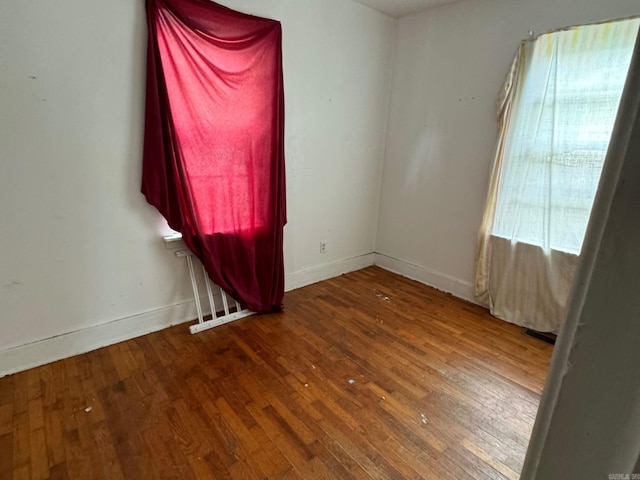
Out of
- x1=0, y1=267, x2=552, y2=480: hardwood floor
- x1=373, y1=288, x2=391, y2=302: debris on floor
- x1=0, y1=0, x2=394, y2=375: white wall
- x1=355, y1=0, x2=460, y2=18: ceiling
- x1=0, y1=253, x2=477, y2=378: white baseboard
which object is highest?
x1=355, y1=0, x2=460, y2=18: ceiling

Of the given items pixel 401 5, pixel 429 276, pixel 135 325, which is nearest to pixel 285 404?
pixel 135 325

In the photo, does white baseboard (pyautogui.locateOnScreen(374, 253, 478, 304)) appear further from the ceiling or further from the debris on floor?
the ceiling

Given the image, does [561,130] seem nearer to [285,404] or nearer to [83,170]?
[285,404]

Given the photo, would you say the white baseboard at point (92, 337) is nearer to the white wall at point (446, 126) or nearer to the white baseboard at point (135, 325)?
the white baseboard at point (135, 325)

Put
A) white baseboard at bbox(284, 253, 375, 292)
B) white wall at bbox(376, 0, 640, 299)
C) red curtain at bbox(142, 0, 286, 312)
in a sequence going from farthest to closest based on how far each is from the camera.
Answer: white baseboard at bbox(284, 253, 375, 292) < white wall at bbox(376, 0, 640, 299) < red curtain at bbox(142, 0, 286, 312)

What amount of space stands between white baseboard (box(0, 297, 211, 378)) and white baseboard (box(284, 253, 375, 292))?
83 centimetres

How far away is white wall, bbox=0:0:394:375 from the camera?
1.68m

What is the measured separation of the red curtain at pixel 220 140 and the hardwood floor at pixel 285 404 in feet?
1.74

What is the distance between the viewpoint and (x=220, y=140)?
2230mm

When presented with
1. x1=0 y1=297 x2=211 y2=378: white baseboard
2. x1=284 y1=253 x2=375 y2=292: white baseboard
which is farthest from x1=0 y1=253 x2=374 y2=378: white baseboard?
x1=284 y1=253 x2=375 y2=292: white baseboard

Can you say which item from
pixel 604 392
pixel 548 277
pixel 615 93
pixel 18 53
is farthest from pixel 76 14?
pixel 548 277

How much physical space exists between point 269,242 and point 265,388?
111cm

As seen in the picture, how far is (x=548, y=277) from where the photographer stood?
2410mm

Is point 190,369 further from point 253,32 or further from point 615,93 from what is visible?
point 615,93
